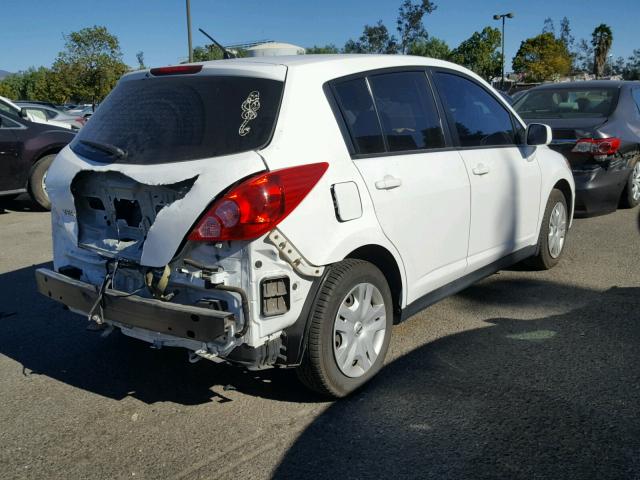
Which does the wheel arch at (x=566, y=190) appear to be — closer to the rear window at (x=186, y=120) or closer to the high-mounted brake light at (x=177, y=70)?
the rear window at (x=186, y=120)

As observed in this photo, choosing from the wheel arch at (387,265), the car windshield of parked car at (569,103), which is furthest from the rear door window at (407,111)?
the car windshield of parked car at (569,103)

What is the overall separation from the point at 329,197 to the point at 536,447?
4.93 ft

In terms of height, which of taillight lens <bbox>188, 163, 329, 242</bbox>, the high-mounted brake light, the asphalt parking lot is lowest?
the asphalt parking lot

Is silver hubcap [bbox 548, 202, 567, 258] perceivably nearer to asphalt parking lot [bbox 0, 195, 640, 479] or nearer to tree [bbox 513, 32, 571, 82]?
asphalt parking lot [bbox 0, 195, 640, 479]

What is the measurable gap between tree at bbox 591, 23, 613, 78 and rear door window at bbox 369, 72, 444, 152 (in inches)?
2097

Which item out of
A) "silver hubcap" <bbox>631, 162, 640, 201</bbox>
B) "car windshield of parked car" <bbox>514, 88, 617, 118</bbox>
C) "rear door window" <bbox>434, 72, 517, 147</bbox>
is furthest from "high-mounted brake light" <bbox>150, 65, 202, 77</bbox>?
"silver hubcap" <bbox>631, 162, 640, 201</bbox>

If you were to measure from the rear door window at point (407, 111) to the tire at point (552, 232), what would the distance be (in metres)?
1.79

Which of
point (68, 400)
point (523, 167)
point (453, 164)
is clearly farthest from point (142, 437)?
point (523, 167)

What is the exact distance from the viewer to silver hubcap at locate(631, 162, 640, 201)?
801cm

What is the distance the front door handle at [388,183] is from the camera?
338 centimetres

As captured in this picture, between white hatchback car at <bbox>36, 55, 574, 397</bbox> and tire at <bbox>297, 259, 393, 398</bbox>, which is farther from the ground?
white hatchback car at <bbox>36, 55, 574, 397</bbox>

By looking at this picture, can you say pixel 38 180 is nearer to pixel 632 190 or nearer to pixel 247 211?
pixel 247 211

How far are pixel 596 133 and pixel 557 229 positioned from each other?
2034mm

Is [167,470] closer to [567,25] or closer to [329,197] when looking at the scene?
[329,197]
